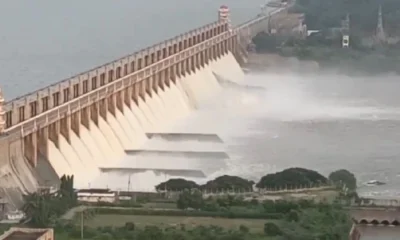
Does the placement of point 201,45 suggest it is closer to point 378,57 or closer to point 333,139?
point 333,139

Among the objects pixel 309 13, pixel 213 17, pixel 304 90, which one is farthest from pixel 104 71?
pixel 213 17

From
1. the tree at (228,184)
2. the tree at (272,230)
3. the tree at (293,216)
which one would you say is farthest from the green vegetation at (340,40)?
the tree at (272,230)

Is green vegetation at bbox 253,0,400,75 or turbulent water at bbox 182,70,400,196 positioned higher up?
green vegetation at bbox 253,0,400,75

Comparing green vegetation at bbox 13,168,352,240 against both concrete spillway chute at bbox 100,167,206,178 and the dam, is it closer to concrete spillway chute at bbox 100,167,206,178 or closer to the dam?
the dam

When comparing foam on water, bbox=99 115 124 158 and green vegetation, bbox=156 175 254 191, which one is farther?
foam on water, bbox=99 115 124 158

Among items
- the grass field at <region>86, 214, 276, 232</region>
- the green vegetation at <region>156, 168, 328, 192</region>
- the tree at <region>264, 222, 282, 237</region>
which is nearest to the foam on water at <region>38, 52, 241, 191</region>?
the green vegetation at <region>156, 168, 328, 192</region>

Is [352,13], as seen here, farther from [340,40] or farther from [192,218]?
[192,218]

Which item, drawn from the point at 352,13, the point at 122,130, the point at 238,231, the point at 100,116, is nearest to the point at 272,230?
the point at 238,231
